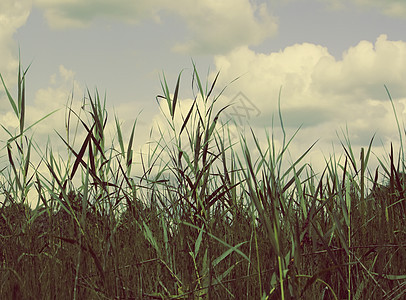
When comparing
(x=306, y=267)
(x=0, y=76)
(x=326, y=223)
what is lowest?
(x=306, y=267)

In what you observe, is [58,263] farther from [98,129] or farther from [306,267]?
[306,267]

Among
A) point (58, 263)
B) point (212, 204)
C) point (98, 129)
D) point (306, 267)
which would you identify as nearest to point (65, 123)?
point (98, 129)

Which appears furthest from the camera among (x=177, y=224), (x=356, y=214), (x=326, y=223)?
(x=356, y=214)

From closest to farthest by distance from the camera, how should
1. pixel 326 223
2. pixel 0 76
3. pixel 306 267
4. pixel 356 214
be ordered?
pixel 306 267 < pixel 326 223 < pixel 356 214 < pixel 0 76

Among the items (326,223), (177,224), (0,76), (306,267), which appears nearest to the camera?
(306,267)

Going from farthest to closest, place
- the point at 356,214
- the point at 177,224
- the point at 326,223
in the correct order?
the point at 356,214, the point at 326,223, the point at 177,224

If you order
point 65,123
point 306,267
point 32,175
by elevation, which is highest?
point 65,123

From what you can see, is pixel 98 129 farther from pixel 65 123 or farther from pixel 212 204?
pixel 212 204

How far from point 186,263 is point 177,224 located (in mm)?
233

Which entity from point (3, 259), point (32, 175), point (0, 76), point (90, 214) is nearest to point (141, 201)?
point (90, 214)

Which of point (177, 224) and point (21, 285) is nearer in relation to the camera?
point (21, 285)

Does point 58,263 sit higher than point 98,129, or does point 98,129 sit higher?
point 98,129

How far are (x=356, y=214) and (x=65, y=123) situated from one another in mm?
1786

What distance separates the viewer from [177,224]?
255 centimetres
